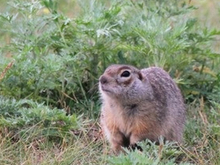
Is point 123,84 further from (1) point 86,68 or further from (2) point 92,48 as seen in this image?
(1) point 86,68

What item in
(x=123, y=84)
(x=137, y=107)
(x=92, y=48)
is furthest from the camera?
(x=92, y=48)

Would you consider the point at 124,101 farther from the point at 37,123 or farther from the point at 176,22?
the point at 176,22

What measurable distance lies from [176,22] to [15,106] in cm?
186

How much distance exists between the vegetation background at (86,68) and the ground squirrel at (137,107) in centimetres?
17

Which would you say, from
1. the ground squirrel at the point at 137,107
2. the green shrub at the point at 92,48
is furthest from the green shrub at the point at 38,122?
the green shrub at the point at 92,48

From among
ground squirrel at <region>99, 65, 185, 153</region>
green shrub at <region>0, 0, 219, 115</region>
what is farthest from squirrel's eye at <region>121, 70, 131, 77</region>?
green shrub at <region>0, 0, 219, 115</region>

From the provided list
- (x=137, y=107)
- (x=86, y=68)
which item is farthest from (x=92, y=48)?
(x=137, y=107)

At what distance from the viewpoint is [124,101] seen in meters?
5.30

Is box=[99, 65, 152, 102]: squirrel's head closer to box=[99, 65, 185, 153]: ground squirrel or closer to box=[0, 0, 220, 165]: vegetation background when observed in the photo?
box=[99, 65, 185, 153]: ground squirrel

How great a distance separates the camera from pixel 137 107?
5.37 meters

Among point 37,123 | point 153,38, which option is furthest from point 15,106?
point 153,38

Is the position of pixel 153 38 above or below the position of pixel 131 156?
above

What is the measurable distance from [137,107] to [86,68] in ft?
4.11

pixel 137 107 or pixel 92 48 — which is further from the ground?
pixel 92 48
